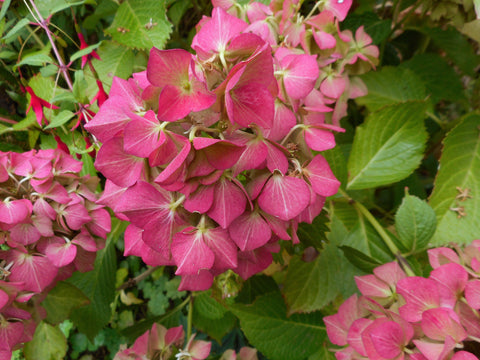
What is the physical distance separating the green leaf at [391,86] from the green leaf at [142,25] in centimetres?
39

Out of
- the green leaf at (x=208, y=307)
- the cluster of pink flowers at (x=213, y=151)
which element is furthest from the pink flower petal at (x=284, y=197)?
the green leaf at (x=208, y=307)

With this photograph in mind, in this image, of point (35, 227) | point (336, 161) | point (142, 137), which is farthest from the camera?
point (336, 161)

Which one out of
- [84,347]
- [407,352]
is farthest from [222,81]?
[84,347]

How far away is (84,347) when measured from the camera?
43.8 inches

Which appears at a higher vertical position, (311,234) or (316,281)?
(311,234)

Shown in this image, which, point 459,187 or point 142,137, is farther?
point 459,187

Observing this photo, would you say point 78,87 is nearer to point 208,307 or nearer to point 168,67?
point 168,67

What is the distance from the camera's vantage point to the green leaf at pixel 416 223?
20.2 inches

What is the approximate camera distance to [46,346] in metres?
0.64

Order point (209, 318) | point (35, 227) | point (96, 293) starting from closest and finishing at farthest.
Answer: point (35, 227) < point (96, 293) < point (209, 318)

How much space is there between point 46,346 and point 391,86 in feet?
2.58

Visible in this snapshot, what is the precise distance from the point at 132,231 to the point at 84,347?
934mm

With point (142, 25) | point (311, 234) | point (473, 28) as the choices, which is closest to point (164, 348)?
point (311, 234)

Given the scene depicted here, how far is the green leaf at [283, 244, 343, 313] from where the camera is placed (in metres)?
0.57
